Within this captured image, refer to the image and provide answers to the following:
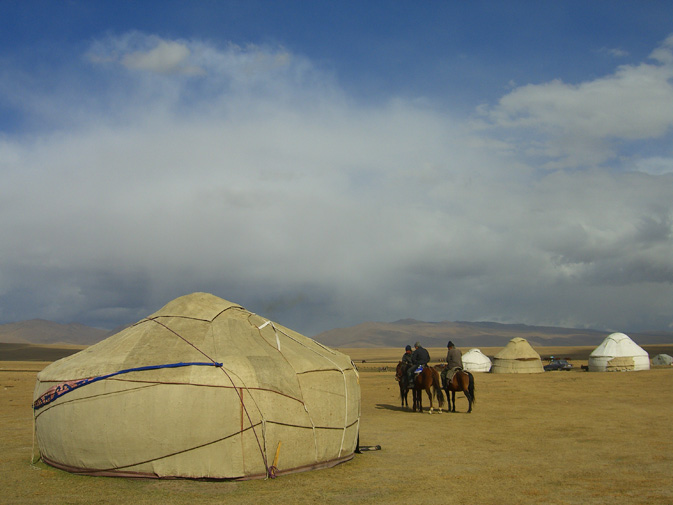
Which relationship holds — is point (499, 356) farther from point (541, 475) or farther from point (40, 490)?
point (40, 490)

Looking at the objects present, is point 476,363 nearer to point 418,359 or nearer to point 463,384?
point 463,384

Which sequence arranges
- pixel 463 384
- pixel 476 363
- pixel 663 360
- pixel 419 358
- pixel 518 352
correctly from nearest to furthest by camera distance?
pixel 419 358, pixel 463 384, pixel 518 352, pixel 476 363, pixel 663 360

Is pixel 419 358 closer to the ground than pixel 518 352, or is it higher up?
Result: higher up

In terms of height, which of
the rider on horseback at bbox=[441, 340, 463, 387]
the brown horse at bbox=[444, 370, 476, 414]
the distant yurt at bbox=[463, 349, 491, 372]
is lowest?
the distant yurt at bbox=[463, 349, 491, 372]

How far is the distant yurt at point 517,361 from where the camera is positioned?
3719 cm

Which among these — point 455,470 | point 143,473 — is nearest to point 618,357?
point 455,470

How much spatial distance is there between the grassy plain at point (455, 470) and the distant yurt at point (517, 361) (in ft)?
68.7

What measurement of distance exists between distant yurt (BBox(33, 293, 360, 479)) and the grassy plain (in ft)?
0.92

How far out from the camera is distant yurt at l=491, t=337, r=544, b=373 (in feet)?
122

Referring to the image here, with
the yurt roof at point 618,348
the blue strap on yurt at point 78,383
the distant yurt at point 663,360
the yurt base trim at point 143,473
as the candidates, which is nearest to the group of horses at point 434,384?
the yurt base trim at point 143,473

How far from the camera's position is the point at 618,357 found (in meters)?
35.6

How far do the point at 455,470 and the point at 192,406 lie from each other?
4.02 metres

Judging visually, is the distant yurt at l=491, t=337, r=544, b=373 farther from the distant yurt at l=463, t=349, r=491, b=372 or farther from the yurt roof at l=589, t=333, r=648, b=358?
the yurt roof at l=589, t=333, r=648, b=358

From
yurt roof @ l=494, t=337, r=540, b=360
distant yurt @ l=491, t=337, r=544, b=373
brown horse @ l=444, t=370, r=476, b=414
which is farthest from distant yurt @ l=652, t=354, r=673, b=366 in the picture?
brown horse @ l=444, t=370, r=476, b=414
